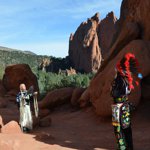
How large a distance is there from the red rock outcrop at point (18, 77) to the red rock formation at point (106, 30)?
56.8m

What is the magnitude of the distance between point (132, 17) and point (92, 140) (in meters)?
9.46

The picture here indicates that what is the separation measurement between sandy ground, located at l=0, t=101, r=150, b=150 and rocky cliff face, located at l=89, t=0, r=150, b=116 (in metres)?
0.68

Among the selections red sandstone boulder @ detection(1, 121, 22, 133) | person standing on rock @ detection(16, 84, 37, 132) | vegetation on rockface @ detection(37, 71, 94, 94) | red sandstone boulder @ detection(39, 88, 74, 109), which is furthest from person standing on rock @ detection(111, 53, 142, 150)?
vegetation on rockface @ detection(37, 71, 94, 94)

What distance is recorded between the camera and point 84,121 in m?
16.0

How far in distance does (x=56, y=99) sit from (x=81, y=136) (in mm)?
9028

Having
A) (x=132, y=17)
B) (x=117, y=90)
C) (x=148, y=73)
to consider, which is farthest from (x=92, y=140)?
(x=132, y=17)

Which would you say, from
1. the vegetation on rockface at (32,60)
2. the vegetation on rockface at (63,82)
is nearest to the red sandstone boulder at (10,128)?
the vegetation on rockface at (63,82)

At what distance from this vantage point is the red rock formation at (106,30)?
85688mm

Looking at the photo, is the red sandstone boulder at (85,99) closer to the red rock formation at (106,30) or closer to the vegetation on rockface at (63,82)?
the vegetation on rockface at (63,82)

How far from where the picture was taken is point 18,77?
29.0 metres

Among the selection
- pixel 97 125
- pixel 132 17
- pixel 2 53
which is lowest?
pixel 97 125

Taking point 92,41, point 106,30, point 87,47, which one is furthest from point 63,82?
point 106,30

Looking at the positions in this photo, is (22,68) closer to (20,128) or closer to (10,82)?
(10,82)

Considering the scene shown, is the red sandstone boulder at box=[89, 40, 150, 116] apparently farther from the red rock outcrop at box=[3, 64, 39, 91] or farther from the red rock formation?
the red rock formation
